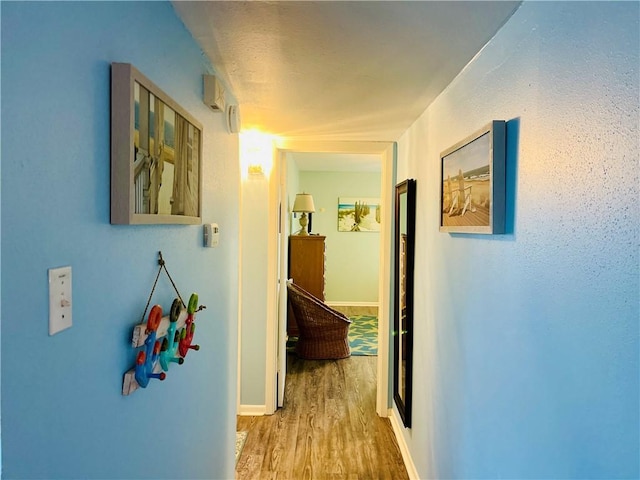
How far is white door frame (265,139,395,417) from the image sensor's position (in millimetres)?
3379

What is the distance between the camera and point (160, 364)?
1215 mm

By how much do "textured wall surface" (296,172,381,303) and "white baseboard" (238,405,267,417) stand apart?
4199mm

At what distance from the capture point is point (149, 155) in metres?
1.08

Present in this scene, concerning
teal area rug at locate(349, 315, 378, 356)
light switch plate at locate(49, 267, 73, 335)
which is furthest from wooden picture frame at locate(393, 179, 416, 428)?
light switch plate at locate(49, 267, 73, 335)

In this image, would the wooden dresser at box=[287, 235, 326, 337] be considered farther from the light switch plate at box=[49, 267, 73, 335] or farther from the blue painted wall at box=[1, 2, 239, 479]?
the light switch plate at box=[49, 267, 73, 335]

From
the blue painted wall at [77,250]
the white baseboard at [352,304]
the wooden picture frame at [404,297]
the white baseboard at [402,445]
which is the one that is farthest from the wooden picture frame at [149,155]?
the white baseboard at [352,304]

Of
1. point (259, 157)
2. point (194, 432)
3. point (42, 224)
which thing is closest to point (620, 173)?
point (42, 224)

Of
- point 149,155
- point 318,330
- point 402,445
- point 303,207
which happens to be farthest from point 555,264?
point 303,207

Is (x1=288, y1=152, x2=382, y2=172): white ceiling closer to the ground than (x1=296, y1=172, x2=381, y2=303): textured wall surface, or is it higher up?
higher up

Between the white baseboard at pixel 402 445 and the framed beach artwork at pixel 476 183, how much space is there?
1521 millimetres

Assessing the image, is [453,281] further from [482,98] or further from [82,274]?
[82,274]

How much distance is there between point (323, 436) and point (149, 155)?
2.58 meters

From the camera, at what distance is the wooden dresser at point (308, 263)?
5730 mm

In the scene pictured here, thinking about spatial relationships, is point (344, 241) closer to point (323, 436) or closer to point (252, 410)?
point (252, 410)
